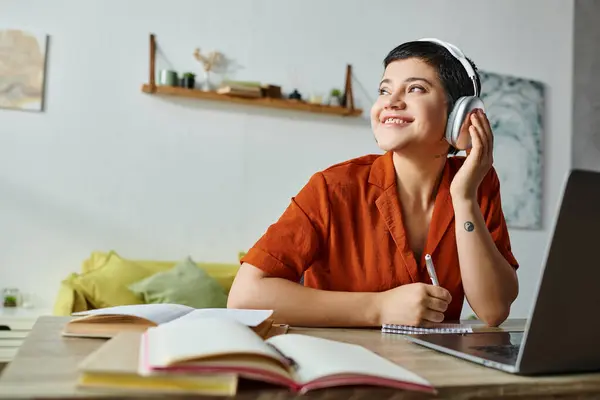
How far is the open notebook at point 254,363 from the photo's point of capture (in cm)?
59

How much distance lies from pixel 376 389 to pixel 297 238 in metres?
0.75

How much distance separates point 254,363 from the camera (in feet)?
2.02

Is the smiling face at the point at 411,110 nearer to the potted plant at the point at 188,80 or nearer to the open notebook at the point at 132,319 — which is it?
the open notebook at the point at 132,319

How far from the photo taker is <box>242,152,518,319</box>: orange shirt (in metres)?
1.43

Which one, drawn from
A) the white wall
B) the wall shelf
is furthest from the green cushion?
the wall shelf

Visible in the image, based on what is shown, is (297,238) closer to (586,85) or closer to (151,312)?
(151,312)

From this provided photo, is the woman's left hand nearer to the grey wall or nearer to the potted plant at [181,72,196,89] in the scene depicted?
the potted plant at [181,72,196,89]

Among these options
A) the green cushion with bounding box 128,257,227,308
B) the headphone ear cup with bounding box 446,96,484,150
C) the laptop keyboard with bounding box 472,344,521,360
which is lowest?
the green cushion with bounding box 128,257,227,308

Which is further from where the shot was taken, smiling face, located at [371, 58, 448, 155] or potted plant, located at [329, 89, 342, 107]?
potted plant, located at [329, 89, 342, 107]

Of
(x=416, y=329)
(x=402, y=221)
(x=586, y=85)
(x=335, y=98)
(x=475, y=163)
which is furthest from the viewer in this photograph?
(x=586, y=85)

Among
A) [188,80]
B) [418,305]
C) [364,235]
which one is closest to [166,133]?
[188,80]

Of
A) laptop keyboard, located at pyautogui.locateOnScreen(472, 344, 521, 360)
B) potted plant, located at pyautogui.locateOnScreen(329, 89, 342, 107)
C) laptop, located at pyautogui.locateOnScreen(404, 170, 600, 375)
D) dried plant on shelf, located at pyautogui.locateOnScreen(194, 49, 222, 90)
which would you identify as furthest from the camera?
potted plant, located at pyautogui.locateOnScreen(329, 89, 342, 107)

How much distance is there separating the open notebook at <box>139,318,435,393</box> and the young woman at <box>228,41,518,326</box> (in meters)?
0.52

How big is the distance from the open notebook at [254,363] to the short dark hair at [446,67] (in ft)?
2.93
